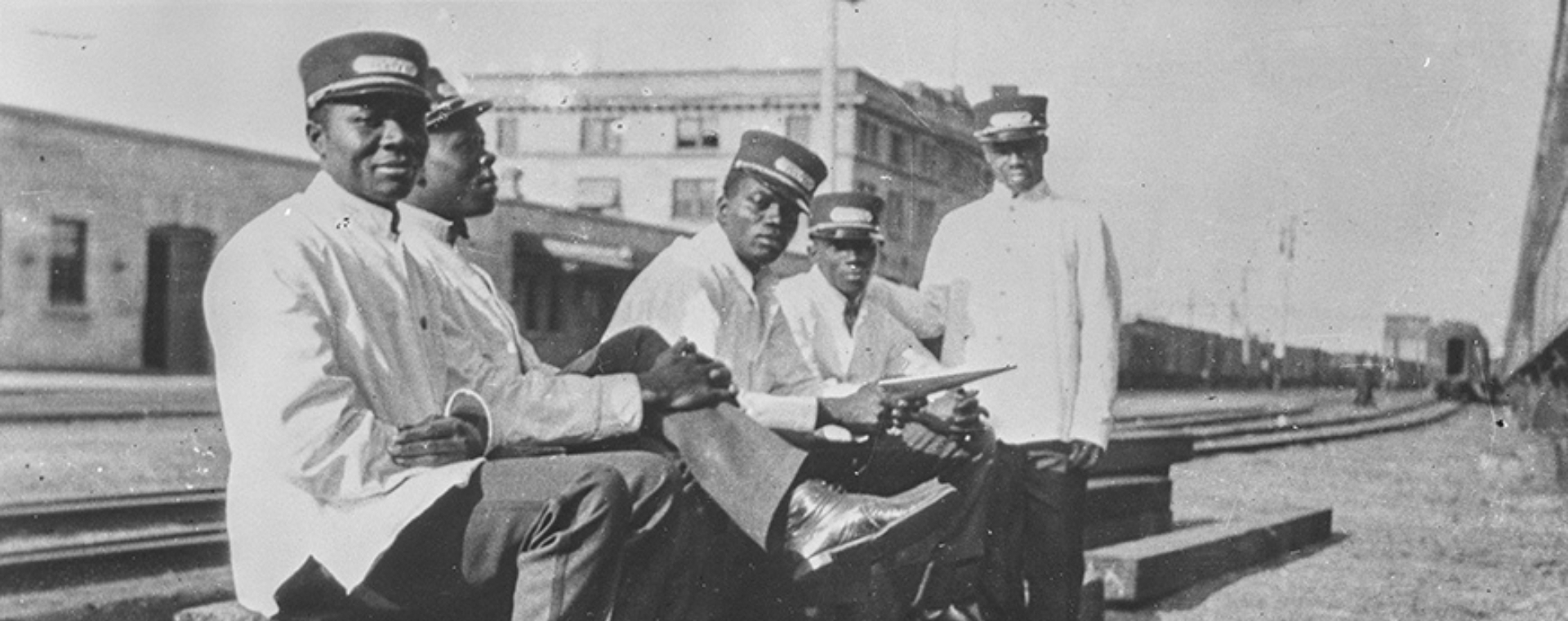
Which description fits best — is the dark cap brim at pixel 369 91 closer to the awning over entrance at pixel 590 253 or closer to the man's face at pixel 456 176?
the man's face at pixel 456 176

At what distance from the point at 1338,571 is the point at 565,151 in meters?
4.60

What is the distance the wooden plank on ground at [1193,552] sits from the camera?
607 centimetres

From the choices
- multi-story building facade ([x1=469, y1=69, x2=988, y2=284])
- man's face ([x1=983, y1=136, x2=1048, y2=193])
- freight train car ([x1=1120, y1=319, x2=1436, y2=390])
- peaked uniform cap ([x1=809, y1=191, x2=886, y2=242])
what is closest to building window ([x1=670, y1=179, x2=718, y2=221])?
multi-story building facade ([x1=469, y1=69, x2=988, y2=284])

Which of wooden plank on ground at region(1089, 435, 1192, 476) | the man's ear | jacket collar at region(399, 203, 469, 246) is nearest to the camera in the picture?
the man's ear

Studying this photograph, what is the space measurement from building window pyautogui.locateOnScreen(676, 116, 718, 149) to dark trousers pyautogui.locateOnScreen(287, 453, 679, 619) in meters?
1.88

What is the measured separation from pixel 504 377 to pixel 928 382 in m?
1.16

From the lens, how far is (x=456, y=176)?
11.2 ft

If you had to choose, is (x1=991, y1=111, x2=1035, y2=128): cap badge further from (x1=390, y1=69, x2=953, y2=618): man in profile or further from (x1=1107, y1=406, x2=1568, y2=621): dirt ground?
(x1=1107, y1=406, x2=1568, y2=621): dirt ground

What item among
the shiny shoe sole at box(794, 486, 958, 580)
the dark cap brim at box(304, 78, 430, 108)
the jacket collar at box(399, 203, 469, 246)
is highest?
the dark cap brim at box(304, 78, 430, 108)

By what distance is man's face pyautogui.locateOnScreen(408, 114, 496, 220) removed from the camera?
337 cm

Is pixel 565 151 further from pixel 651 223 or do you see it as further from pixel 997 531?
pixel 997 531

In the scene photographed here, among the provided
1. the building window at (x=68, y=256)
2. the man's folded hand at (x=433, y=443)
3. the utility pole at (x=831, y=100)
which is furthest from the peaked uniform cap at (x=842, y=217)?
the building window at (x=68, y=256)

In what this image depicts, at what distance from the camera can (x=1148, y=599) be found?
6281mm

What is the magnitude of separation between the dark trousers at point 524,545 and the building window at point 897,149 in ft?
7.11
